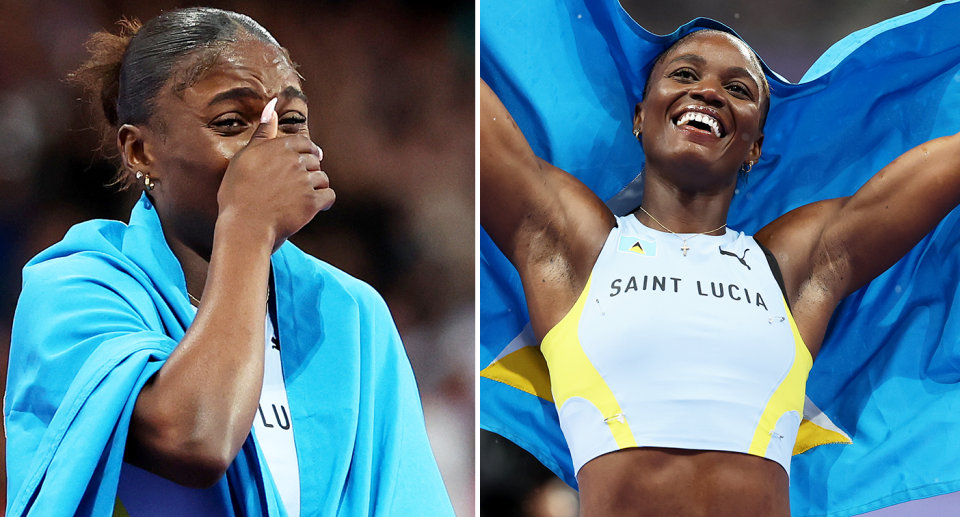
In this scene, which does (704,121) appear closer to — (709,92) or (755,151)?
(709,92)

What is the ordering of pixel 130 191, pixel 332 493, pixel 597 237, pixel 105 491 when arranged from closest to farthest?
pixel 105 491 → pixel 332 493 → pixel 130 191 → pixel 597 237

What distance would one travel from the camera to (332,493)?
1133mm

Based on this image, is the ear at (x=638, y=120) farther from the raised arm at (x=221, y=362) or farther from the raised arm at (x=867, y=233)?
the raised arm at (x=221, y=362)

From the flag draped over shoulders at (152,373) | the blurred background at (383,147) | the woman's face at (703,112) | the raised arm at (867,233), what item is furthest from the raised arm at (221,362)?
the raised arm at (867,233)

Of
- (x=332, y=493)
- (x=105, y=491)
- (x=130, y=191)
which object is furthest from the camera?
(x=130, y=191)

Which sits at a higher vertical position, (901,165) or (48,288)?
(901,165)

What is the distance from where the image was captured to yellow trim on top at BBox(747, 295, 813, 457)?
1385 mm

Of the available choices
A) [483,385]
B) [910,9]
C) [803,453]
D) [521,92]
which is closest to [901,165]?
[910,9]

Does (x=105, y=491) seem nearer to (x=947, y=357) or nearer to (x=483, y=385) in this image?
(x=483, y=385)

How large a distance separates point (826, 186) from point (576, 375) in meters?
0.62

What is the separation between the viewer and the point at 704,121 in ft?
4.89

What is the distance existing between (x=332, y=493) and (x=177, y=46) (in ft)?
2.07

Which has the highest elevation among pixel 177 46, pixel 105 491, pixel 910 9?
pixel 910 9

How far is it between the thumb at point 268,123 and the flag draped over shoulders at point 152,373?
0.18 metres
